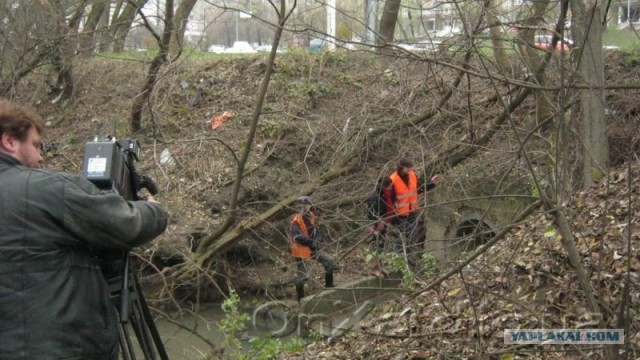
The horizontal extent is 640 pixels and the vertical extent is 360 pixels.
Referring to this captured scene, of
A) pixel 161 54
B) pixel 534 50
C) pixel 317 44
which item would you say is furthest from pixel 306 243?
pixel 317 44

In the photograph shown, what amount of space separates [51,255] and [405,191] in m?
6.11

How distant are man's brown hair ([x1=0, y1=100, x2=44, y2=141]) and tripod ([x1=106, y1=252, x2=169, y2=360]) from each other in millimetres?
647

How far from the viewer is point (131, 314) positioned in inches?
125

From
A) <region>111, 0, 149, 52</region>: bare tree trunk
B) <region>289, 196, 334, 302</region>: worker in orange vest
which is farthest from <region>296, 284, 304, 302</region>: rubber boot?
<region>111, 0, 149, 52</region>: bare tree trunk

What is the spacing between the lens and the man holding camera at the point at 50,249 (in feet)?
8.36

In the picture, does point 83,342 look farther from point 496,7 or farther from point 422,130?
point 422,130

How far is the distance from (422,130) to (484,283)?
5303mm

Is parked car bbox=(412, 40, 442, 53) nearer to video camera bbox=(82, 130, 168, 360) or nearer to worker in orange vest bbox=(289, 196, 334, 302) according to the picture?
worker in orange vest bbox=(289, 196, 334, 302)

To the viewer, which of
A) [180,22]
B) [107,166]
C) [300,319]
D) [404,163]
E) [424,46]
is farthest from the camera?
[180,22]

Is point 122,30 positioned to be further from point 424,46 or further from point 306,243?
point 424,46

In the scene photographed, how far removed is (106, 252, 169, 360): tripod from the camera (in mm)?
2949

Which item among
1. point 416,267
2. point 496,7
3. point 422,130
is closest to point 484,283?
point 416,267

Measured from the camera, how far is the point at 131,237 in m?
2.66

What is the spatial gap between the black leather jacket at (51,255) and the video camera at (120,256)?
249 mm
